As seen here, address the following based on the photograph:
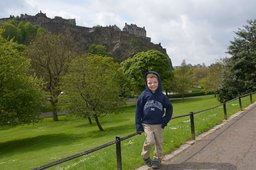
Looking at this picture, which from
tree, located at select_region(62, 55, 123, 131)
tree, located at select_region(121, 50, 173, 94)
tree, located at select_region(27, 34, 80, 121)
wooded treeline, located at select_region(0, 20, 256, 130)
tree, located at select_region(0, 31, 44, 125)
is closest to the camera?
tree, located at select_region(0, 31, 44, 125)

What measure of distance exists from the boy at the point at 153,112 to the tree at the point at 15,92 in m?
23.2

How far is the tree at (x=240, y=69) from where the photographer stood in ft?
136

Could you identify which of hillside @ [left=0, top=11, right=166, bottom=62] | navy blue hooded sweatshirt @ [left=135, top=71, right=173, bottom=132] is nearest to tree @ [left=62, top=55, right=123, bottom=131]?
navy blue hooded sweatshirt @ [left=135, top=71, right=173, bottom=132]

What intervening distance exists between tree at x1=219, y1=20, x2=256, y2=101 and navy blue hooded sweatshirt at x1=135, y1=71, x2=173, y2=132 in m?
35.4

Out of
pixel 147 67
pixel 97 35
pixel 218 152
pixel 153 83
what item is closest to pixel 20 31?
pixel 97 35

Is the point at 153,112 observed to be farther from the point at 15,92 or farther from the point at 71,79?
the point at 71,79

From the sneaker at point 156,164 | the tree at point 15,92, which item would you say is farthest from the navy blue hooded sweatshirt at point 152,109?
the tree at point 15,92

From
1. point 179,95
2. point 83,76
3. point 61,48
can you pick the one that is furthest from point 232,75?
point 179,95

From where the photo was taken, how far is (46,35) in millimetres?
50969

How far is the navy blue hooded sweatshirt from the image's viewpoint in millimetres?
7535

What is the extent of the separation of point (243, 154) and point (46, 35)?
4529cm

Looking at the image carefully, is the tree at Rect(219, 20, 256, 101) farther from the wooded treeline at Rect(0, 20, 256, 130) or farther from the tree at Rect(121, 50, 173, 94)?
the tree at Rect(121, 50, 173, 94)

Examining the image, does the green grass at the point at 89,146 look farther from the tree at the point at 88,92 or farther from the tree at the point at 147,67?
the tree at the point at 147,67

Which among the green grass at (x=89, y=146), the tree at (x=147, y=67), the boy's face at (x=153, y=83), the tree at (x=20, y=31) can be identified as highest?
the tree at (x=20, y=31)
